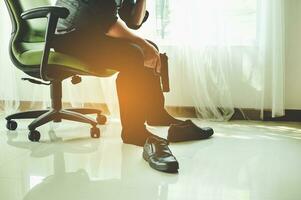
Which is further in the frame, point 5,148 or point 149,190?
point 5,148

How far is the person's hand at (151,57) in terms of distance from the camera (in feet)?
5.56

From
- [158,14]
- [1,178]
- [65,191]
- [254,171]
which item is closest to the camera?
[65,191]

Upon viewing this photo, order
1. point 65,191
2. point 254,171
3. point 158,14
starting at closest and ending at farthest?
point 65,191 < point 254,171 < point 158,14

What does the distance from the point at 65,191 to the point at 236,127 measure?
51.4 inches

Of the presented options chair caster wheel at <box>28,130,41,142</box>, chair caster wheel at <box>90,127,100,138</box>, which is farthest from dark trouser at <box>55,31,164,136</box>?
chair caster wheel at <box>28,130,41,142</box>

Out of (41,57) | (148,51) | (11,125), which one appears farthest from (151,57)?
(11,125)

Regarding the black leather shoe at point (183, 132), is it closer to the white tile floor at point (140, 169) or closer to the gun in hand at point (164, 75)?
the white tile floor at point (140, 169)

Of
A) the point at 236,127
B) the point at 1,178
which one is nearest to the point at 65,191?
the point at 1,178

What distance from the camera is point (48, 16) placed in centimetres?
158

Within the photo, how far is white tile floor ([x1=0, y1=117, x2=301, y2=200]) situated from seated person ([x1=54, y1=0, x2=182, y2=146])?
0.19m

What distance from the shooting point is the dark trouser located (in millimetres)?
1596

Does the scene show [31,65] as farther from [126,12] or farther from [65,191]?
[65,191]

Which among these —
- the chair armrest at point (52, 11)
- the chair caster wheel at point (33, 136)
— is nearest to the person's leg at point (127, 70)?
the chair armrest at point (52, 11)

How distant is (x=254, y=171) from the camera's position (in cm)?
145
